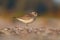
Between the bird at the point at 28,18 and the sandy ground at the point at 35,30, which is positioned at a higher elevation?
the bird at the point at 28,18

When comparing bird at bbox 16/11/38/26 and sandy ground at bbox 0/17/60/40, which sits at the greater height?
bird at bbox 16/11/38/26

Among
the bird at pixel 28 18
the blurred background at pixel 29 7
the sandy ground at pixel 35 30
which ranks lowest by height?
the sandy ground at pixel 35 30

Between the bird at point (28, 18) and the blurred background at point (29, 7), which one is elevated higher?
the blurred background at point (29, 7)

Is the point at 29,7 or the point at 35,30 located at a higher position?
the point at 29,7

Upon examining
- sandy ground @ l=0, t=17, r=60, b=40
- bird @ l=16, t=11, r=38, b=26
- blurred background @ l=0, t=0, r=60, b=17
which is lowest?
sandy ground @ l=0, t=17, r=60, b=40

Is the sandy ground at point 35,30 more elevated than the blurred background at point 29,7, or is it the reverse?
the blurred background at point 29,7

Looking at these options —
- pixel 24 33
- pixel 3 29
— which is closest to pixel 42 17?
pixel 24 33
